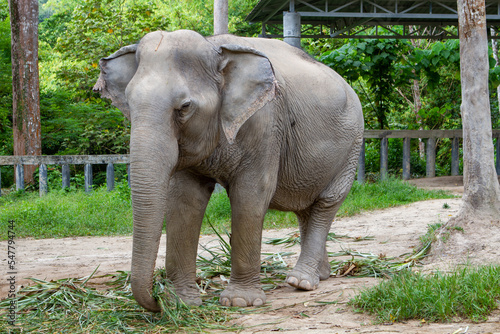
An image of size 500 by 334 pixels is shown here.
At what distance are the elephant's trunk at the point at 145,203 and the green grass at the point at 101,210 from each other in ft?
13.7

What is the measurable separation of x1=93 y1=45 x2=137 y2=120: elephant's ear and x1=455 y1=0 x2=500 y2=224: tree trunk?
132 inches

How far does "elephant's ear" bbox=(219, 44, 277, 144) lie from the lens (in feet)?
13.0

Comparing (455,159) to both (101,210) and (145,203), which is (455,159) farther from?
(145,203)

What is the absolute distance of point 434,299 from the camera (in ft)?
12.3

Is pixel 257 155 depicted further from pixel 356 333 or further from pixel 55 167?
pixel 55 167

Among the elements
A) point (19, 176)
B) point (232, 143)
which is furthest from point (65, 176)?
point (232, 143)

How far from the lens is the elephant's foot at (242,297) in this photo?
4324 mm

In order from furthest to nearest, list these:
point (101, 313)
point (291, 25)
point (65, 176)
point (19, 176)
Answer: point (291, 25), point (65, 176), point (19, 176), point (101, 313)

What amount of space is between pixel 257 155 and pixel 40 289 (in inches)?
73.7

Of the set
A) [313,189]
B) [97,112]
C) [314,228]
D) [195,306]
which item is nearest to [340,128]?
[313,189]

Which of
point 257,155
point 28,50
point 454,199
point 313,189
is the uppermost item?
point 28,50

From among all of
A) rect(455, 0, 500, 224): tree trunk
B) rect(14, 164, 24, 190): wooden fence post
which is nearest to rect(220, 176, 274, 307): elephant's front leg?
rect(455, 0, 500, 224): tree trunk

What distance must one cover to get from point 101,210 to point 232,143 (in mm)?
5576

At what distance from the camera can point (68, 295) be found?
4.34m
